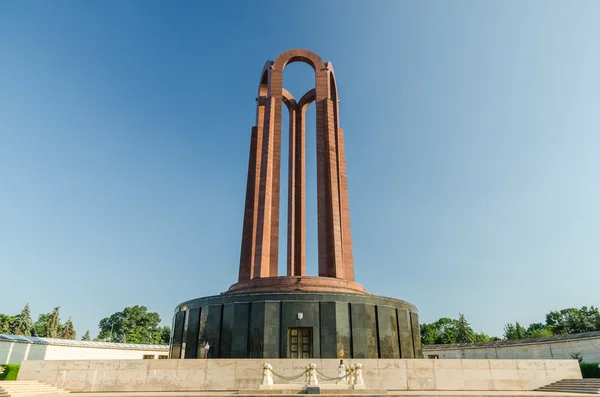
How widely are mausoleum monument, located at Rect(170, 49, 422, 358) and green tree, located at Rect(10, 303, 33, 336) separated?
58.6m

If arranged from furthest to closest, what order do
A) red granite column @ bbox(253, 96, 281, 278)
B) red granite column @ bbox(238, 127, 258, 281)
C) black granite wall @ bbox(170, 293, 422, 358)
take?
red granite column @ bbox(238, 127, 258, 281) → red granite column @ bbox(253, 96, 281, 278) → black granite wall @ bbox(170, 293, 422, 358)

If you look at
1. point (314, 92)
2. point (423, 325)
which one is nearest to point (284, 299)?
point (314, 92)

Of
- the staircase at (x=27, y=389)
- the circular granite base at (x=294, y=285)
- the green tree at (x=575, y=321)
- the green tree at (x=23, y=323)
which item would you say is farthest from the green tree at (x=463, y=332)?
the green tree at (x=23, y=323)

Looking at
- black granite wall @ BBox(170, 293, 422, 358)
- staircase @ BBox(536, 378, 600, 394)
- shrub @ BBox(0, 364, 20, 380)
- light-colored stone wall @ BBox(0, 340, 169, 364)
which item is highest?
black granite wall @ BBox(170, 293, 422, 358)

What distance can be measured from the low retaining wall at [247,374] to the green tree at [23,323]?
6097 centimetres

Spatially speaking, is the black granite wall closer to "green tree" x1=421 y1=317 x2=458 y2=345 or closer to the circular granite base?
the circular granite base

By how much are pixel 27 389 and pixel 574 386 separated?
912 inches

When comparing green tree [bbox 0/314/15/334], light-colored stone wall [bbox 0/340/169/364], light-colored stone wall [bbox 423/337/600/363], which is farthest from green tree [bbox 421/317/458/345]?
green tree [bbox 0/314/15/334]

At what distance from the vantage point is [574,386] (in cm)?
1614

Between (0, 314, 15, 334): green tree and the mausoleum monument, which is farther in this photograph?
(0, 314, 15, 334): green tree

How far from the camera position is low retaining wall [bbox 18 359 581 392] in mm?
15656

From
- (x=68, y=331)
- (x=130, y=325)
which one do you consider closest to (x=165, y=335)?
(x=130, y=325)

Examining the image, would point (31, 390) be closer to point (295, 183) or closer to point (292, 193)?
point (292, 193)

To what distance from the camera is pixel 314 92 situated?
31391mm
